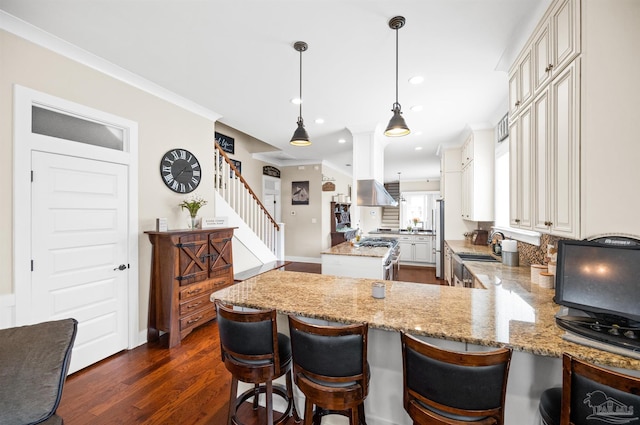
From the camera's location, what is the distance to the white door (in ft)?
7.34

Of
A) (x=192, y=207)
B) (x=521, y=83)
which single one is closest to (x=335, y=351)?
(x=521, y=83)

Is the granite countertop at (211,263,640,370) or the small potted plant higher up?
the small potted plant

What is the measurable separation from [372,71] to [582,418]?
2781 millimetres

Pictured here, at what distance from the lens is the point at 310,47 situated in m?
2.30

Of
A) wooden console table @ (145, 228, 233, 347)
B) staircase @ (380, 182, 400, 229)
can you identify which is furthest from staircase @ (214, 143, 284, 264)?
staircase @ (380, 182, 400, 229)

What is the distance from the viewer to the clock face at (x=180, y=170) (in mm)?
3219

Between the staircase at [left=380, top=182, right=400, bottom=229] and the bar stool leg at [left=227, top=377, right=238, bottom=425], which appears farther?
the staircase at [left=380, top=182, right=400, bottom=229]

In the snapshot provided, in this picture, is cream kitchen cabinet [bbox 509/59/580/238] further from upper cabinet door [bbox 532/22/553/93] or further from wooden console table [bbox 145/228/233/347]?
wooden console table [bbox 145/228/233/347]

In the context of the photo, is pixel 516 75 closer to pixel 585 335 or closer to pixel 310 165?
pixel 585 335

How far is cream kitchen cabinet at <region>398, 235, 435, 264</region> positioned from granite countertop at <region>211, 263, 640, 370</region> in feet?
16.9

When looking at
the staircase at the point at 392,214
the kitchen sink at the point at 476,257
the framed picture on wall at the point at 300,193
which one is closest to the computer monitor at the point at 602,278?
the kitchen sink at the point at 476,257

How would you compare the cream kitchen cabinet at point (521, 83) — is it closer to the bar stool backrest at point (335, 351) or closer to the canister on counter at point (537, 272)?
the canister on counter at point (537, 272)

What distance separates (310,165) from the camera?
7.49 metres

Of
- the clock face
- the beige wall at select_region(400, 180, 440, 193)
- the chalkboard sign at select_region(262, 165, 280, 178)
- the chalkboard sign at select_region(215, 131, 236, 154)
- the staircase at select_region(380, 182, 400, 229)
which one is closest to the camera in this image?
the clock face
